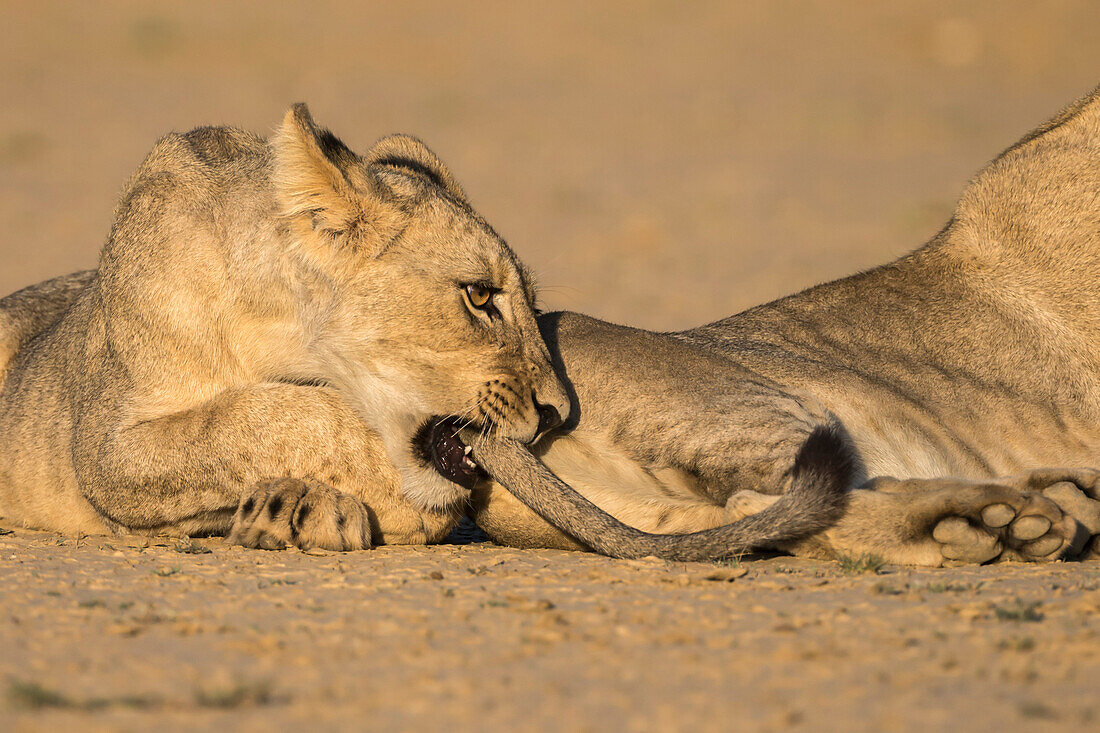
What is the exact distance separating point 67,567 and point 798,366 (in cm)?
281

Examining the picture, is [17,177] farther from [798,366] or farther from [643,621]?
[643,621]

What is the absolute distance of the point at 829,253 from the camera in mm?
14297

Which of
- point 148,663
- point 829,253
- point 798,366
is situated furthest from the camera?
point 829,253

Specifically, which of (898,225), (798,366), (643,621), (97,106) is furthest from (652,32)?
(643,621)

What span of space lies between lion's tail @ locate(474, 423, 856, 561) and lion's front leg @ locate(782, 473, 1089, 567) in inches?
4.2

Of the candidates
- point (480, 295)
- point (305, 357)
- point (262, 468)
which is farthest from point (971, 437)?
point (262, 468)

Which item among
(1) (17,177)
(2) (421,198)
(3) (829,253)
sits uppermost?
(1) (17,177)

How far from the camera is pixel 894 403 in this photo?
507 cm

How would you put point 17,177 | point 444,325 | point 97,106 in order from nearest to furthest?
1. point 444,325
2. point 17,177
3. point 97,106

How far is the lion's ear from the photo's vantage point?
14.3 ft

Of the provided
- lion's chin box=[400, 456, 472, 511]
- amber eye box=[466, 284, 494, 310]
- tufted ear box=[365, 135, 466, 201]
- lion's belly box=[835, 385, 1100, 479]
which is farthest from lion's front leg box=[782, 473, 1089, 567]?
tufted ear box=[365, 135, 466, 201]

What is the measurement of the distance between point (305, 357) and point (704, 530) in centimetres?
159

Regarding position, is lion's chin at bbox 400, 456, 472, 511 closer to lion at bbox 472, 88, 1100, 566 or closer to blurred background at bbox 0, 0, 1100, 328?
lion at bbox 472, 88, 1100, 566

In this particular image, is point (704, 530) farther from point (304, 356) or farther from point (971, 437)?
point (971, 437)
